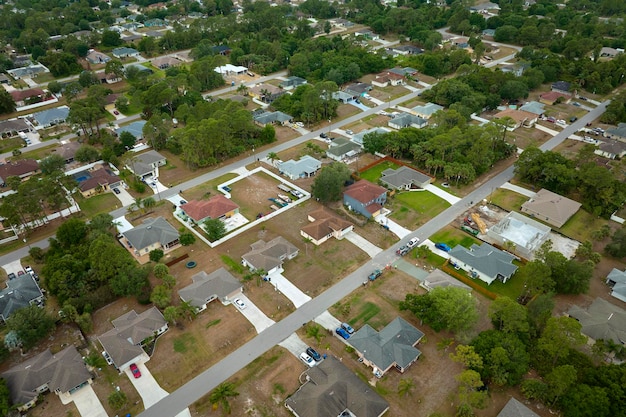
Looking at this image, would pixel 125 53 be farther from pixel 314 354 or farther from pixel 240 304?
pixel 314 354

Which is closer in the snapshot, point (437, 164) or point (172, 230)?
point (172, 230)

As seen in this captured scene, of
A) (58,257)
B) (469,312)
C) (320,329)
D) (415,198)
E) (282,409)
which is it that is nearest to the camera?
(282,409)

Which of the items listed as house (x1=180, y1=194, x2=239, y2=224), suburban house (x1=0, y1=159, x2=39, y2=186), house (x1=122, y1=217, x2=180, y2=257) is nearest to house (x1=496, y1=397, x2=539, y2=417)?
house (x1=180, y1=194, x2=239, y2=224)

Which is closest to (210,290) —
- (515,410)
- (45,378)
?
(45,378)

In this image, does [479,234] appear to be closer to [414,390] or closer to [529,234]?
[529,234]

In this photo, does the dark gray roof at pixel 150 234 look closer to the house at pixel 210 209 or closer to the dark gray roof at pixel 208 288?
the house at pixel 210 209

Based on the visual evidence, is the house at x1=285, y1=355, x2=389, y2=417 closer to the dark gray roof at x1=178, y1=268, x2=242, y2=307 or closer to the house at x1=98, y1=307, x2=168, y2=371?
the dark gray roof at x1=178, y1=268, x2=242, y2=307

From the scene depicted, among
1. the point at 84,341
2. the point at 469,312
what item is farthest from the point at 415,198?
the point at 84,341
